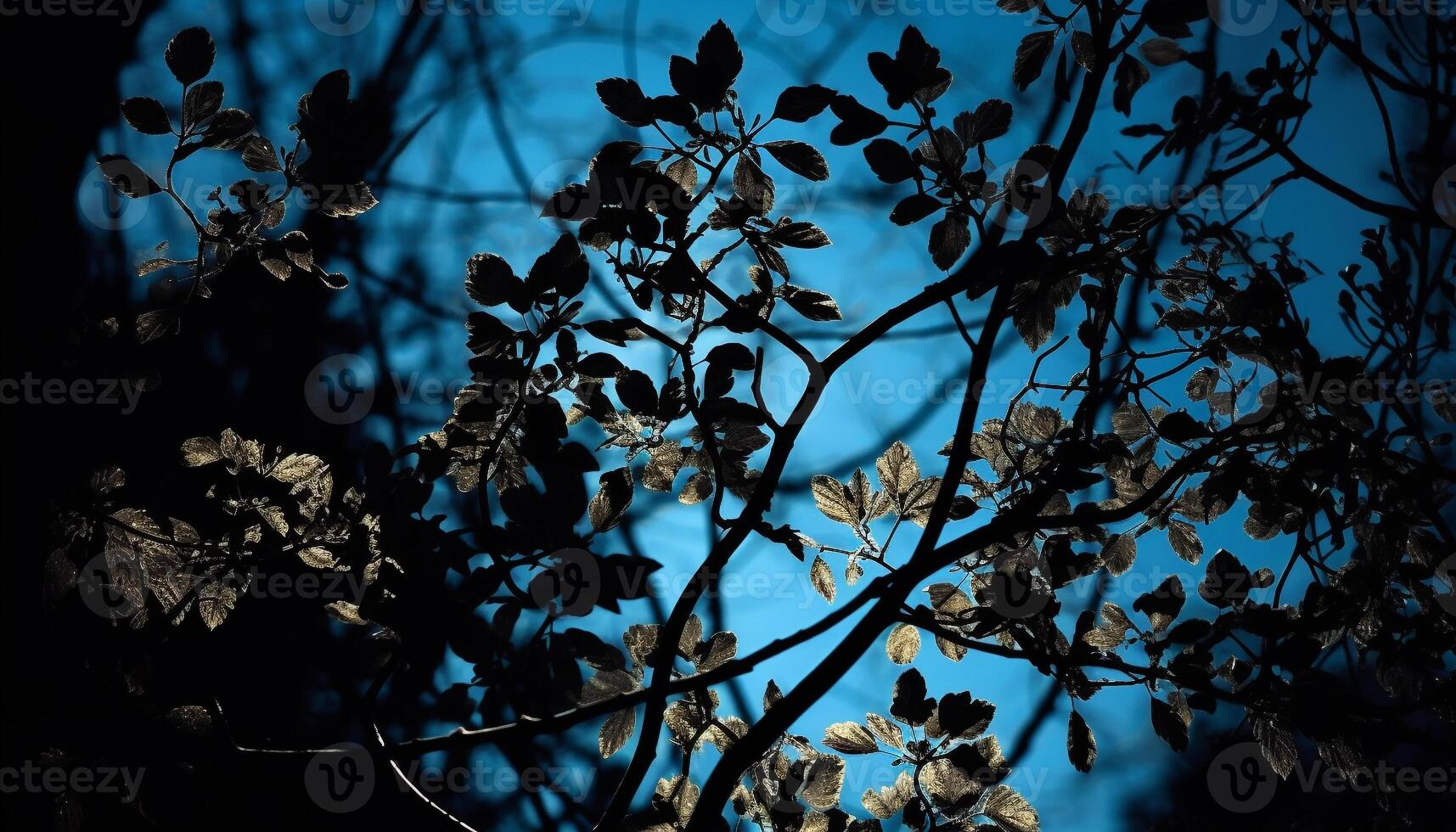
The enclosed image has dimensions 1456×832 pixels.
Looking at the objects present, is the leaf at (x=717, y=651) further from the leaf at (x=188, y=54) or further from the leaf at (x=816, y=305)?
the leaf at (x=188, y=54)

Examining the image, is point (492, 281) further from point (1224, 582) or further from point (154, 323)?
point (1224, 582)

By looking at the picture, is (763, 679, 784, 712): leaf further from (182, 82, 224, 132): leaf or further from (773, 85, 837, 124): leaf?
(182, 82, 224, 132): leaf

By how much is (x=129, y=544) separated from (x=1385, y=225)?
1.94 meters

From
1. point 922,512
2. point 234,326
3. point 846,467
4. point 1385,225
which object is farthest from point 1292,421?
point 234,326

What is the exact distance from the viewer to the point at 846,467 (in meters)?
2.92

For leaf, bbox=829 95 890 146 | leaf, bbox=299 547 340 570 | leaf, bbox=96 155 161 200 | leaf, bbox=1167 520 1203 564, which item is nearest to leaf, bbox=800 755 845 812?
leaf, bbox=1167 520 1203 564

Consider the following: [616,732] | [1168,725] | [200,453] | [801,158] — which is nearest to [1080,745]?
[1168,725]

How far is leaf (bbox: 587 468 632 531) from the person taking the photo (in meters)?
1.00

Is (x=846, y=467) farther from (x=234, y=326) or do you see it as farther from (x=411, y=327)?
(x=234, y=326)

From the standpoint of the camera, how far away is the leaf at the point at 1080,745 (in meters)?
1.02

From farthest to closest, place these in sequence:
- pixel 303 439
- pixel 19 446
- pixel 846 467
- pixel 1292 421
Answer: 1. pixel 846 467
2. pixel 303 439
3. pixel 19 446
4. pixel 1292 421

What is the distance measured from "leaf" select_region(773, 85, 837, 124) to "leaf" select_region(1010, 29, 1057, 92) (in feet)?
0.91

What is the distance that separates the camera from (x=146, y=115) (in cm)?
106

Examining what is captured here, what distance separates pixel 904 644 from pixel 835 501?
228 millimetres
